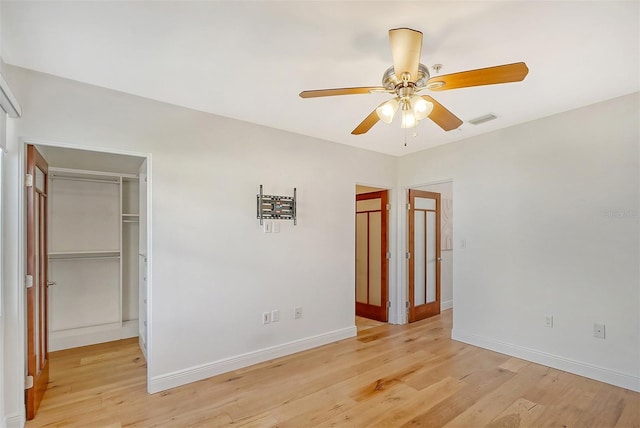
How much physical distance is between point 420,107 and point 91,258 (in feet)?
13.6

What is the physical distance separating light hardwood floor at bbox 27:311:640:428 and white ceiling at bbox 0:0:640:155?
8.37 feet

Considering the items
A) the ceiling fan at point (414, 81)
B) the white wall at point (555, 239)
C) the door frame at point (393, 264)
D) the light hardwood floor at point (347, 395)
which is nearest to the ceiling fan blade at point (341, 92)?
the ceiling fan at point (414, 81)

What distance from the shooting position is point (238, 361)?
3145 millimetres

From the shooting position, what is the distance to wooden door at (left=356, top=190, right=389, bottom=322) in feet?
15.7

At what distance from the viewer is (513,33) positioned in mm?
1835

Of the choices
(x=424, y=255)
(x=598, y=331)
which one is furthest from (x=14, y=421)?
(x=424, y=255)

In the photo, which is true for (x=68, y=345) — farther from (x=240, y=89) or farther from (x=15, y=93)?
(x=240, y=89)

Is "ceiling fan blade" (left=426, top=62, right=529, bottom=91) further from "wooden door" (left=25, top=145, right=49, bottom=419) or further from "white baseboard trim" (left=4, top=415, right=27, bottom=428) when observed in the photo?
"white baseboard trim" (left=4, top=415, right=27, bottom=428)

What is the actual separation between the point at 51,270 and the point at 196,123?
261 centimetres

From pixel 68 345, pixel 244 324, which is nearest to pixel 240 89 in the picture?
pixel 244 324

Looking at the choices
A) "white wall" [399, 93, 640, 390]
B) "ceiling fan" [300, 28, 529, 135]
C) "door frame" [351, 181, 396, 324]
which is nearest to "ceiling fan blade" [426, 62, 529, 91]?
"ceiling fan" [300, 28, 529, 135]

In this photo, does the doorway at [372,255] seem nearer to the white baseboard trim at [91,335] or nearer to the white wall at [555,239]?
the white wall at [555,239]

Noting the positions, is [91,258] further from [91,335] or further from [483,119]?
[483,119]

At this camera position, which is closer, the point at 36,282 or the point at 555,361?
the point at 36,282
